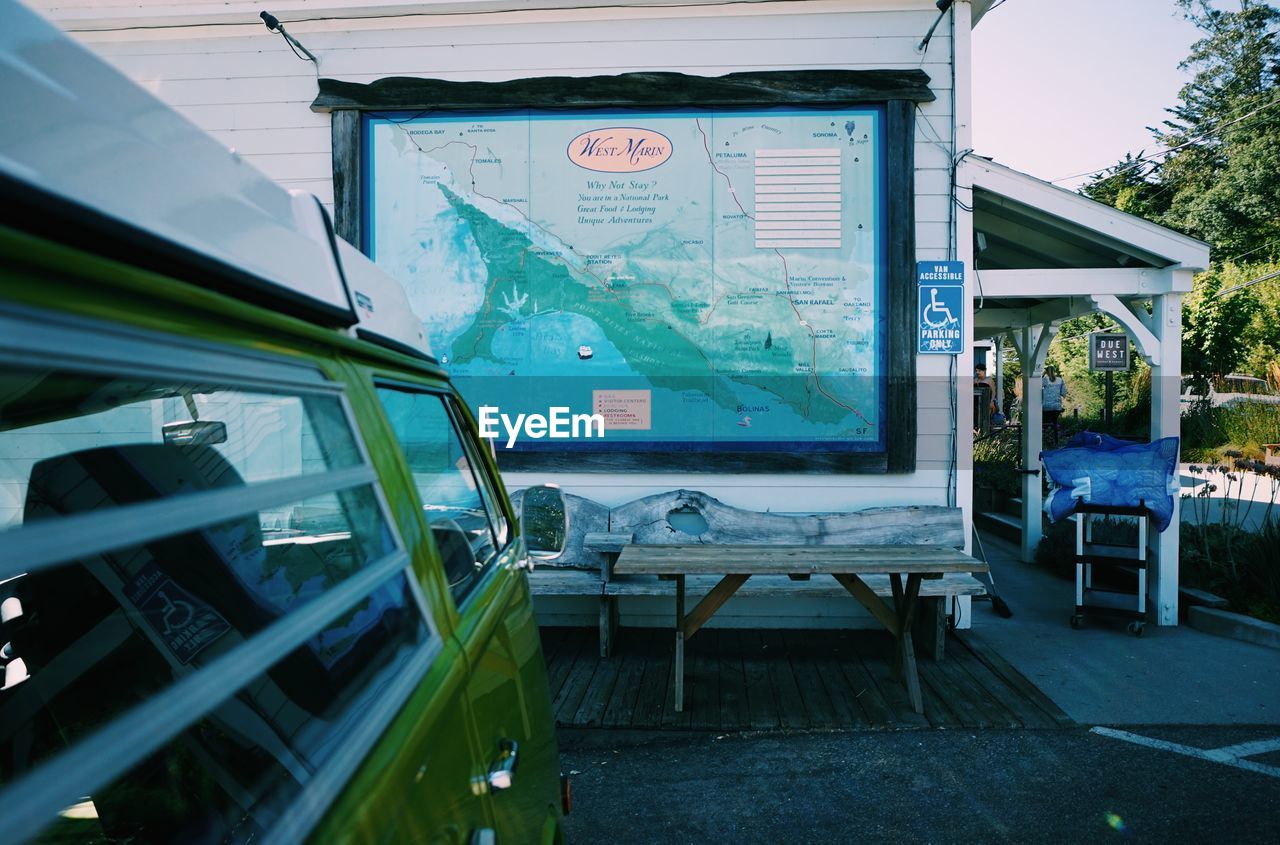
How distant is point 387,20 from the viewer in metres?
5.72

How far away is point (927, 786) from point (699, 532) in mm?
2315

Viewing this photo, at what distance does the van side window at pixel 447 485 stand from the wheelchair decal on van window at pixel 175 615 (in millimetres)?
366

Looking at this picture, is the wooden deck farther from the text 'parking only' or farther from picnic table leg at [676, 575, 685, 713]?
the text 'parking only'

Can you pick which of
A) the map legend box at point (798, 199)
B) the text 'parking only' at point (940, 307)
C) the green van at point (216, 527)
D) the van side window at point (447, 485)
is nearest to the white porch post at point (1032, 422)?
the text 'parking only' at point (940, 307)

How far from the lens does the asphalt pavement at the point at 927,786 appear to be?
3.14 metres

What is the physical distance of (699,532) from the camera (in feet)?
18.1

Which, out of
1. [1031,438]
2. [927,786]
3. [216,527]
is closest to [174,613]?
[216,527]

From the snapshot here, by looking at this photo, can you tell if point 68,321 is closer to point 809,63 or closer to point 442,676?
point 442,676

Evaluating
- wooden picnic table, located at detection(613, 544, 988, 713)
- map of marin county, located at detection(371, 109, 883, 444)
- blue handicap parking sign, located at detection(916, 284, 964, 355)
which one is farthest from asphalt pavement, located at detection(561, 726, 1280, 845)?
blue handicap parking sign, located at detection(916, 284, 964, 355)

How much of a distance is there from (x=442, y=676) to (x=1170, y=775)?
359 cm

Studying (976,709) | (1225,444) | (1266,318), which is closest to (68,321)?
(976,709)

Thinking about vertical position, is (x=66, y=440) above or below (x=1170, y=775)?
above

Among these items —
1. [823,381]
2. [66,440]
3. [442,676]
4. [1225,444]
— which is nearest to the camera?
[442,676]

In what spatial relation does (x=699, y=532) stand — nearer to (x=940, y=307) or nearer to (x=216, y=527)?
(x=940, y=307)
